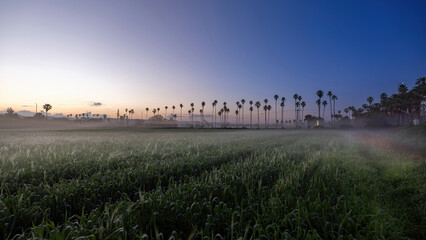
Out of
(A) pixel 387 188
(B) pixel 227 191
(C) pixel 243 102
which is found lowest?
(A) pixel 387 188

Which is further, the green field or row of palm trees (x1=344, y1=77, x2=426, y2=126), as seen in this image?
row of palm trees (x1=344, y1=77, x2=426, y2=126)

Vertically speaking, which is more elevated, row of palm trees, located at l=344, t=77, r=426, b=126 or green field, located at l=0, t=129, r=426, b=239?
row of palm trees, located at l=344, t=77, r=426, b=126

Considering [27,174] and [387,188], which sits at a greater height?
[27,174]

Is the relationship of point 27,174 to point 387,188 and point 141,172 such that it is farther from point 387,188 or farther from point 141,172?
point 387,188

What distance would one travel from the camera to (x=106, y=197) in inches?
200

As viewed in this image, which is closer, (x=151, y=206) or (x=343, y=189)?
(x=151, y=206)

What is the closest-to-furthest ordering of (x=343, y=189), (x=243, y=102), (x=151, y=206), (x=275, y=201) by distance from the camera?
1. (x=151, y=206)
2. (x=275, y=201)
3. (x=343, y=189)
4. (x=243, y=102)

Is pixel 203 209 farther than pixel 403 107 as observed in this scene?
No

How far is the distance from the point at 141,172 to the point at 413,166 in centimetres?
1291

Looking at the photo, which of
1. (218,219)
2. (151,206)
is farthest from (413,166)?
(151,206)

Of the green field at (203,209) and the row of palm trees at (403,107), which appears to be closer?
the green field at (203,209)

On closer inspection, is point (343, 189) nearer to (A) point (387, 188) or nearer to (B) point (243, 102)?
(A) point (387, 188)

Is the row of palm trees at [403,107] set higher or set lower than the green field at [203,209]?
higher

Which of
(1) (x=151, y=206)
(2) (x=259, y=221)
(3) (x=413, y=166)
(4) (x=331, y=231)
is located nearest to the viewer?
(4) (x=331, y=231)
